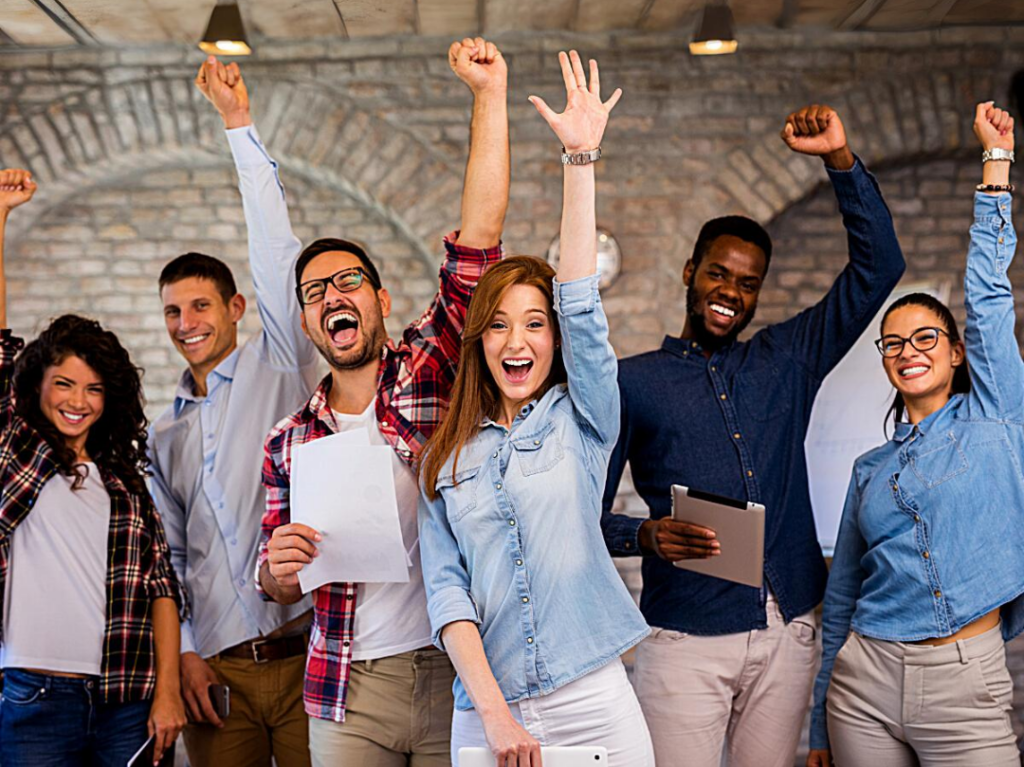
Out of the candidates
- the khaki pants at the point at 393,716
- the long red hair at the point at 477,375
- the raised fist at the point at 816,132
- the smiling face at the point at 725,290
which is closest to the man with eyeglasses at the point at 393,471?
the khaki pants at the point at 393,716

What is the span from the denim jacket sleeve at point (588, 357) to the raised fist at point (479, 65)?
1.88ft

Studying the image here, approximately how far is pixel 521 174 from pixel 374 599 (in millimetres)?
2622

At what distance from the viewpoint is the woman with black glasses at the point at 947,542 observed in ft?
7.74

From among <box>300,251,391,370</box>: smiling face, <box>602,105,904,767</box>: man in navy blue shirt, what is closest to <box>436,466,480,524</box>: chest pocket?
<box>300,251,391,370</box>: smiling face

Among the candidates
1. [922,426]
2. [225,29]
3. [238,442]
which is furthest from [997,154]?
[225,29]

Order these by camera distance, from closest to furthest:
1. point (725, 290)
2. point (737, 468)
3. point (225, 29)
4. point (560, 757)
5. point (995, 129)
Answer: point (560, 757), point (995, 129), point (737, 468), point (725, 290), point (225, 29)

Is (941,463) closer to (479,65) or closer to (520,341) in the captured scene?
(520,341)

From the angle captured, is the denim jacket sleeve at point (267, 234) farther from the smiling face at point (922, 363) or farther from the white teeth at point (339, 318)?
the smiling face at point (922, 363)

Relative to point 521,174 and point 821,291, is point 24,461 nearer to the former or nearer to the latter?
point 521,174

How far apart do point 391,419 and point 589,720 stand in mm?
804

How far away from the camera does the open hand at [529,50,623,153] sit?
1.97 meters

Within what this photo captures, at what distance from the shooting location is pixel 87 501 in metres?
2.71

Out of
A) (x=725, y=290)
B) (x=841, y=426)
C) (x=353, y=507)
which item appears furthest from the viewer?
(x=841, y=426)

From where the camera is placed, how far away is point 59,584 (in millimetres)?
2625
